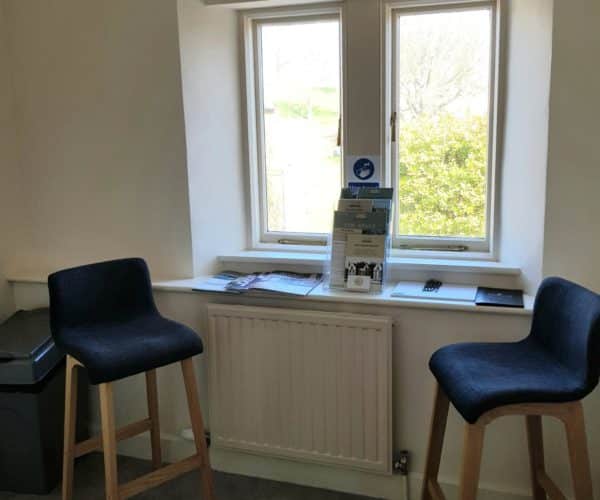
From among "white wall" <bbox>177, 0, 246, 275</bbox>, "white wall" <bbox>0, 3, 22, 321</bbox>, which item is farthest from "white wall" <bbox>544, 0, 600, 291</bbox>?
"white wall" <bbox>0, 3, 22, 321</bbox>

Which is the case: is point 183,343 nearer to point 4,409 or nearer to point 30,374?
point 30,374

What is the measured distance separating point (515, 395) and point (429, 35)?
148 cm

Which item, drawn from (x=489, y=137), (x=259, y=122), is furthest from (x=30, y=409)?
(x=489, y=137)

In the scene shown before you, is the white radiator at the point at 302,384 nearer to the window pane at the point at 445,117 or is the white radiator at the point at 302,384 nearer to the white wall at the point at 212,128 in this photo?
the white wall at the point at 212,128

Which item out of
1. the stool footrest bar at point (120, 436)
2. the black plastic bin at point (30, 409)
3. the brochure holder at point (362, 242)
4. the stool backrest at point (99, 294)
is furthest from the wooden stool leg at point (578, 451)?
the black plastic bin at point (30, 409)

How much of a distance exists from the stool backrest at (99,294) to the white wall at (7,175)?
689mm

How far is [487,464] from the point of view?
2.14m

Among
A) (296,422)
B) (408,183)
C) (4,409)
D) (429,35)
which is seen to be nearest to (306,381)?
(296,422)

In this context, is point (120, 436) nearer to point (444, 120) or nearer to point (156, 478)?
point (156, 478)

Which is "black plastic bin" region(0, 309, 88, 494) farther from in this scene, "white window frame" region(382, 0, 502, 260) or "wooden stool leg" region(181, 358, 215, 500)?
"white window frame" region(382, 0, 502, 260)

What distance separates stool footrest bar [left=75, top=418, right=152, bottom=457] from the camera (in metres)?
2.20

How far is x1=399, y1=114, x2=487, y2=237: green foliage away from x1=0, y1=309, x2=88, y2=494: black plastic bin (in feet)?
5.12

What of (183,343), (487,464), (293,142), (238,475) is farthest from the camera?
(293,142)

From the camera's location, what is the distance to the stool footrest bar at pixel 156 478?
197 cm
